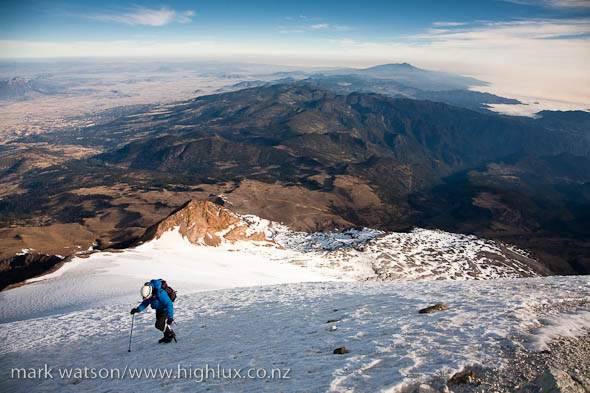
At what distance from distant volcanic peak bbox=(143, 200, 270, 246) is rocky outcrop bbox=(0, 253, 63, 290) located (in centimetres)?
1608

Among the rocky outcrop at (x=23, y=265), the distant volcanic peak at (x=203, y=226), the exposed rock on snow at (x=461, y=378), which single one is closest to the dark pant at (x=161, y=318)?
the exposed rock on snow at (x=461, y=378)

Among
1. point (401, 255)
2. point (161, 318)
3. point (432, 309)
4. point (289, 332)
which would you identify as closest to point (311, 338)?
point (289, 332)

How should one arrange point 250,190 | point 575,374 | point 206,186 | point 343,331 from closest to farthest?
point 575,374 → point 343,331 → point 250,190 → point 206,186

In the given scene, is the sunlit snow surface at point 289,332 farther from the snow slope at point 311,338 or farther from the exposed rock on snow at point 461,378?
the exposed rock on snow at point 461,378

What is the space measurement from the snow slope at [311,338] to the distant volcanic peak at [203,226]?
146 ft

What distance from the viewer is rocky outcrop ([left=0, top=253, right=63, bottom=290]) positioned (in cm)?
5122

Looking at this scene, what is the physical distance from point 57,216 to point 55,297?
148m

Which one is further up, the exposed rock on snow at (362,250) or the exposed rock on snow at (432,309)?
the exposed rock on snow at (432,309)

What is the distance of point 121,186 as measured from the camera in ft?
605

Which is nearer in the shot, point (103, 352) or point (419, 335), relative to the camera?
point (419, 335)

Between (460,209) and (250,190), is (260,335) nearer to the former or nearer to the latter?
(250,190)

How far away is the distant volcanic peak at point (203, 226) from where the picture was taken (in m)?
62.9

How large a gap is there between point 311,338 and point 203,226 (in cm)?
6066

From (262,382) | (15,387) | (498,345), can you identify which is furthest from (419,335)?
(15,387)
